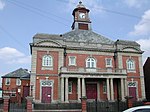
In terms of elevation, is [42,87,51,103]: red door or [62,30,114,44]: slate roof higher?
[62,30,114,44]: slate roof

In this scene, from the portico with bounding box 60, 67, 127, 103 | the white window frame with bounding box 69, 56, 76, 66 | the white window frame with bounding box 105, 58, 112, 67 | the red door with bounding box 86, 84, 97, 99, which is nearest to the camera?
the portico with bounding box 60, 67, 127, 103

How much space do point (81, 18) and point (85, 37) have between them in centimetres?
641

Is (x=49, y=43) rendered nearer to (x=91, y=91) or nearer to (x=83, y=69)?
(x=83, y=69)

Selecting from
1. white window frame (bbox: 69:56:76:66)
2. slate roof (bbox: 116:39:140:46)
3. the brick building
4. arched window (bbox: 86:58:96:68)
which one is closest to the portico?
the brick building

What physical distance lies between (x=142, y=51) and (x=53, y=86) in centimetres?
1546

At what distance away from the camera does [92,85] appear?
1161 inches

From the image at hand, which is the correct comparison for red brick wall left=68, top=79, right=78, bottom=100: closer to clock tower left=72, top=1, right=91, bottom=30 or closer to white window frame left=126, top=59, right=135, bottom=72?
white window frame left=126, top=59, right=135, bottom=72

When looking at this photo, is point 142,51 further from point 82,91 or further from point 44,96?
point 44,96

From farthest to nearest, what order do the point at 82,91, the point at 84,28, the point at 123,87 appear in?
1. the point at 84,28
2. the point at 123,87
3. the point at 82,91

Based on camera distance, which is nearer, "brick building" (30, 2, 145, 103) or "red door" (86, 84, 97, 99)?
"brick building" (30, 2, 145, 103)

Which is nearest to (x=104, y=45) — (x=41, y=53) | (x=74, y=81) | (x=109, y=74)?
(x=109, y=74)

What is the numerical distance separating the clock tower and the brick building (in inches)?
166

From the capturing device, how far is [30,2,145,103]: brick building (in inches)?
1065

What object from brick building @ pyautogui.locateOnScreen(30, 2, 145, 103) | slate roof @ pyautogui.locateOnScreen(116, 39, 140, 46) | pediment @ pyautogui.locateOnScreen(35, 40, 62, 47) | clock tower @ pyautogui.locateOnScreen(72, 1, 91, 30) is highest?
clock tower @ pyautogui.locateOnScreen(72, 1, 91, 30)
